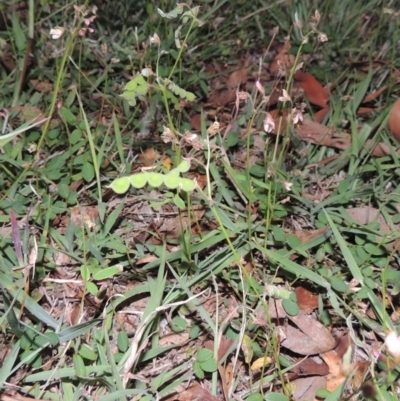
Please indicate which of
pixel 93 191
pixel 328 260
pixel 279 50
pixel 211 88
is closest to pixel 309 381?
pixel 328 260

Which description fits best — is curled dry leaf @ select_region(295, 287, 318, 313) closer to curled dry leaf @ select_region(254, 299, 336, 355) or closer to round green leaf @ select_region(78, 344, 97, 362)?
curled dry leaf @ select_region(254, 299, 336, 355)

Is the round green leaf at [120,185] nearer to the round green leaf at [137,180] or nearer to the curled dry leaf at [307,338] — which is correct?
the round green leaf at [137,180]

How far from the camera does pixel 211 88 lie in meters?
2.04

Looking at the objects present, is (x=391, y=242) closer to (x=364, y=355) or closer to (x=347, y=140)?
(x=364, y=355)

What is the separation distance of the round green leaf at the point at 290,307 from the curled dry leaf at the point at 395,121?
0.75 meters

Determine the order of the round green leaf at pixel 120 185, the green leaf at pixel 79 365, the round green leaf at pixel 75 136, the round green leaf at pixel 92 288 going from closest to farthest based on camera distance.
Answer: the round green leaf at pixel 120 185 < the green leaf at pixel 79 365 < the round green leaf at pixel 92 288 < the round green leaf at pixel 75 136

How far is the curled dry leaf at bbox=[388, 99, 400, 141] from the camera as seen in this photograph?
179 cm

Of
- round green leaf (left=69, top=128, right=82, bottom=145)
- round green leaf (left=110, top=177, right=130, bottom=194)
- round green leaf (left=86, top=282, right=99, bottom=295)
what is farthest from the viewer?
round green leaf (left=69, top=128, right=82, bottom=145)

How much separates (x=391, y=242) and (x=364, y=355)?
1.10 feet

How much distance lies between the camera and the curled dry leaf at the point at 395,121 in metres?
1.79

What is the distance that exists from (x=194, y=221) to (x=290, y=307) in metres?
0.37

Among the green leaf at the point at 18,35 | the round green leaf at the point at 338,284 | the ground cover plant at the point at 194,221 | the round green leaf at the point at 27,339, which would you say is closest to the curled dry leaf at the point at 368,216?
the ground cover plant at the point at 194,221

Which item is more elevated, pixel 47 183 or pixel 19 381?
pixel 47 183

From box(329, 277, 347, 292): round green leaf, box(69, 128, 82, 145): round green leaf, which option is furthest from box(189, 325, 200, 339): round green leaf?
box(69, 128, 82, 145): round green leaf
